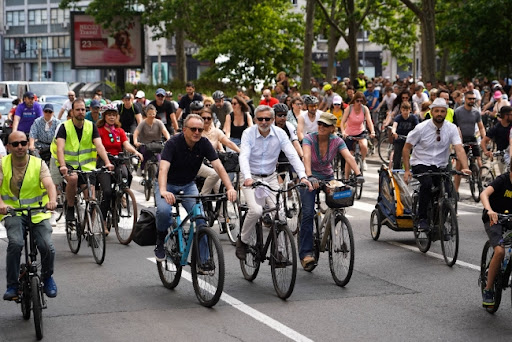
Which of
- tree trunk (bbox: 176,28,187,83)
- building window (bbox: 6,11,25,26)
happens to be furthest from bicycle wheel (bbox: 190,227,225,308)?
building window (bbox: 6,11,25,26)

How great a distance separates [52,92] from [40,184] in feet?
103

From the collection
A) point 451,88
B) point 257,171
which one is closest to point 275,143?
point 257,171

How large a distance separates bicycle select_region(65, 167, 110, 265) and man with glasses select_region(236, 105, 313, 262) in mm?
2022

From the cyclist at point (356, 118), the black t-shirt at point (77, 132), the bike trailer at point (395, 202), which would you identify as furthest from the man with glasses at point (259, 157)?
the cyclist at point (356, 118)

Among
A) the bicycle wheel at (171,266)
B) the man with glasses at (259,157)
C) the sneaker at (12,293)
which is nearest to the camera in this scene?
the sneaker at (12,293)

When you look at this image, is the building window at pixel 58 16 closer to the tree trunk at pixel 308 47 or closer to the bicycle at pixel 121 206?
the tree trunk at pixel 308 47

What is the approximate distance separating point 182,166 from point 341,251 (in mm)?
Answer: 1811

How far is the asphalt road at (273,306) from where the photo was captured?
28.4ft

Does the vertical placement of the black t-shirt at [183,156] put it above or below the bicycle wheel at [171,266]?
above

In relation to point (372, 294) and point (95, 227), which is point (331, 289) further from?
point (95, 227)

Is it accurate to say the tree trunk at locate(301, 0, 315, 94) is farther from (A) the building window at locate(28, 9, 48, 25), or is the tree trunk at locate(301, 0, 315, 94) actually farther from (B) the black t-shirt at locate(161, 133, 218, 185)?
(A) the building window at locate(28, 9, 48, 25)

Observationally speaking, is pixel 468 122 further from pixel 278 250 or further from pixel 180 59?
pixel 180 59

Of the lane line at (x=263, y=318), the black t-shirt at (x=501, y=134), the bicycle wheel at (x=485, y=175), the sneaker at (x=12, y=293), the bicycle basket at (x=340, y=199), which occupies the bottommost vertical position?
the lane line at (x=263, y=318)

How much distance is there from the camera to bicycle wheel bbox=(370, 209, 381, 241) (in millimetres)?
13922
